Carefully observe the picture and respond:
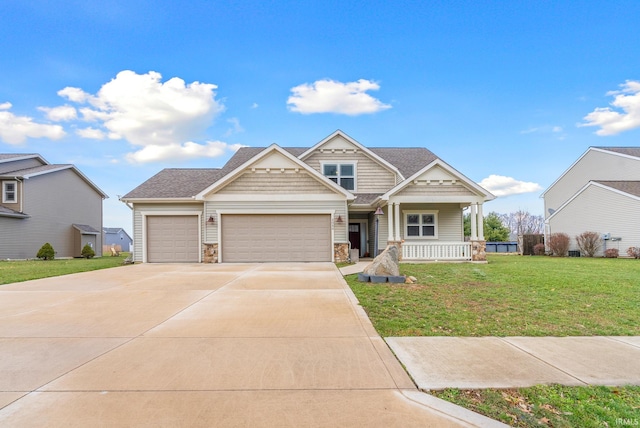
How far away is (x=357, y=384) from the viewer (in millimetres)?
Answer: 3256

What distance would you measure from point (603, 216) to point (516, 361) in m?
23.7

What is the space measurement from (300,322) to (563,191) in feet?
109

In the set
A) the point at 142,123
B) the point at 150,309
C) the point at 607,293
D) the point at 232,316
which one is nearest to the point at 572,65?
the point at 607,293

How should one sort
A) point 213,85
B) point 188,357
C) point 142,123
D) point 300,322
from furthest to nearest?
point 142,123
point 213,85
point 300,322
point 188,357

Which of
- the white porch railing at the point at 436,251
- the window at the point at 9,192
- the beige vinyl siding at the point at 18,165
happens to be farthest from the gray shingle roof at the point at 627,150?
the beige vinyl siding at the point at 18,165

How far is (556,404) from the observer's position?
2.86 meters

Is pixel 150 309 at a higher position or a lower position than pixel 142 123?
lower

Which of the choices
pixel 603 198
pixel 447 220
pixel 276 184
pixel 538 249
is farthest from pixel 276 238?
pixel 603 198

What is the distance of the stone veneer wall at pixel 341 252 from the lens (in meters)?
15.8

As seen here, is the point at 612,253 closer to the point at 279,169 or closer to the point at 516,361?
the point at 279,169

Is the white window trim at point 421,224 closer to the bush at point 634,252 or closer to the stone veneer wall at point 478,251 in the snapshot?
the stone veneer wall at point 478,251

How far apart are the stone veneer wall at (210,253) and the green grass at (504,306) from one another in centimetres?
797

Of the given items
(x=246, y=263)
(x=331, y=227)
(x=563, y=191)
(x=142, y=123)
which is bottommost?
(x=246, y=263)

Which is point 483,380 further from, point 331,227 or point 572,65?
point 572,65
